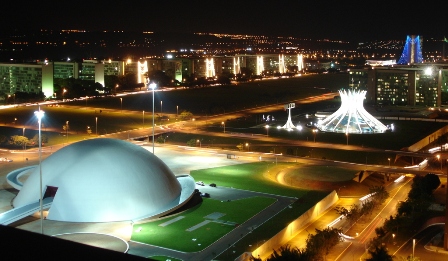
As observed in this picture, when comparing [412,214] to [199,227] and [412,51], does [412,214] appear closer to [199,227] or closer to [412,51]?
[199,227]

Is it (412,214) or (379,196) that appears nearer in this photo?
(412,214)

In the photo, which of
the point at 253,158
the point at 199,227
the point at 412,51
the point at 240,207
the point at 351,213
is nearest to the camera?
the point at 199,227

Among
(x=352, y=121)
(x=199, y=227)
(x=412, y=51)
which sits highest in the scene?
(x=412, y=51)

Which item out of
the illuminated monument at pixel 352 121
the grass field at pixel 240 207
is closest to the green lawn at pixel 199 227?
the grass field at pixel 240 207

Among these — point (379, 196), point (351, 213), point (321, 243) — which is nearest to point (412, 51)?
point (379, 196)

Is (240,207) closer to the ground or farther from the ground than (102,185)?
closer to the ground

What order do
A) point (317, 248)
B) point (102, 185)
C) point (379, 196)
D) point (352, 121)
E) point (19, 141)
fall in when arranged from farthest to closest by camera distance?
point (352, 121)
point (19, 141)
point (379, 196)
point (102, 185)
point (317, 248)

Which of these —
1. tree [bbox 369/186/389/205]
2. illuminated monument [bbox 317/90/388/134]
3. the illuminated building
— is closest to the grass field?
tree [bbox 369/186/389/205]
